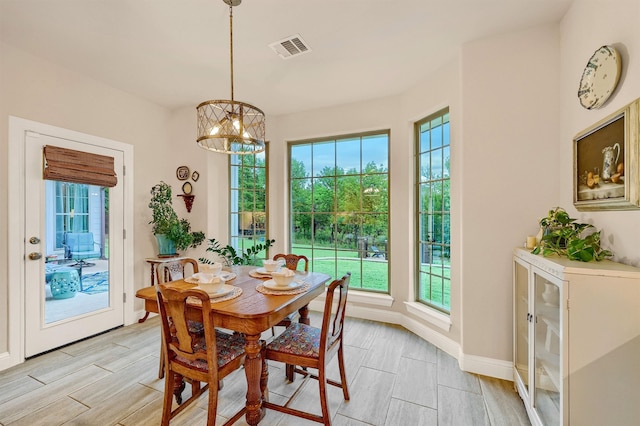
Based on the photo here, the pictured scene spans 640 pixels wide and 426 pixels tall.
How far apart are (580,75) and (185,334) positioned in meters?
2.94

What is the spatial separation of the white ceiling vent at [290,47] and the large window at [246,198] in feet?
5.69

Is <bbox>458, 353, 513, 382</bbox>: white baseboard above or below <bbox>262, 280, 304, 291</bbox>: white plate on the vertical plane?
below

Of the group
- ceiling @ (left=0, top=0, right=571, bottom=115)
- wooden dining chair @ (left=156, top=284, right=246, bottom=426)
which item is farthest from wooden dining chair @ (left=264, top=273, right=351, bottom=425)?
ceiling @ (left=0, top=0, right=571, bottom=115)

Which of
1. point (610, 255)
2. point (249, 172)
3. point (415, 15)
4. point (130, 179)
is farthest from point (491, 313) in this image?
point (130, 179)

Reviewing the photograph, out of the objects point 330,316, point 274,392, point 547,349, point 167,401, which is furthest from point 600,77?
point 167,401

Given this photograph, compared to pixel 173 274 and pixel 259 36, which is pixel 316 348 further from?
pixel 259 36

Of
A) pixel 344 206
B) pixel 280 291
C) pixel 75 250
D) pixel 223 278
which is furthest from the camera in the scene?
pixel 344 206

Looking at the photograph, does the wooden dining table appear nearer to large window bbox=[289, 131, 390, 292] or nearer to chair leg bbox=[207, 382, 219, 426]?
chair leg bbox=[207, 382, 219, 426]

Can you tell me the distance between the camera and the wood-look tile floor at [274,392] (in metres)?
1.85

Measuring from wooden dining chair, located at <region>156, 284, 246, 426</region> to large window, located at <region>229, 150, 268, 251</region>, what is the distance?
2336 mm

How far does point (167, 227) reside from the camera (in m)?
3.42

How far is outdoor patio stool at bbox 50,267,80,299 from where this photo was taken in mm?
2809

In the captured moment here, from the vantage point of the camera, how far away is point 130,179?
3420 mm

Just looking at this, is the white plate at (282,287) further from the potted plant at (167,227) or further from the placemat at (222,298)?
the potted plant at (167,227)
